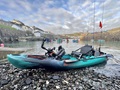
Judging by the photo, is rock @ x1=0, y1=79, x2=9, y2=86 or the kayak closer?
rock @ x1=0, y1=79, x2=9, y2=86

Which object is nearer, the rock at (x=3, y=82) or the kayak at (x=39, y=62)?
the rock at (x=3, y=82)

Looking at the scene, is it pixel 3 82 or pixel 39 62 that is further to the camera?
pixel 39 62

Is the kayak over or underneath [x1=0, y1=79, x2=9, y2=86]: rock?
over

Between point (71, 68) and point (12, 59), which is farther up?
point (12, 59)

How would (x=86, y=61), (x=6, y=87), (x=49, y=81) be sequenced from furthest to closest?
(x=86, y=61) → (x=49, y=81) → (x=6, y=87)

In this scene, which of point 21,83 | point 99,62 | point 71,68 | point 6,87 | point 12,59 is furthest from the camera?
point 99,62

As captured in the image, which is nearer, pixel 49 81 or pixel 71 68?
pixel 49 81

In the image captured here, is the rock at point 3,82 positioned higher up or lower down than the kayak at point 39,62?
lower down

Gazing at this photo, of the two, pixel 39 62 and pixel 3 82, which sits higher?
pixel 39 62

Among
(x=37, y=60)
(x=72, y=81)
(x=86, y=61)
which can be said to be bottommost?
(x=72, y=81)

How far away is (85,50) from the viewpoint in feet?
34.8

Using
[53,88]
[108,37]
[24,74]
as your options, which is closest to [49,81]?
[53,88]

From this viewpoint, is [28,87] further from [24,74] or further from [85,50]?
[85,50]

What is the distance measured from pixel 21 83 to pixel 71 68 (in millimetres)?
3810
